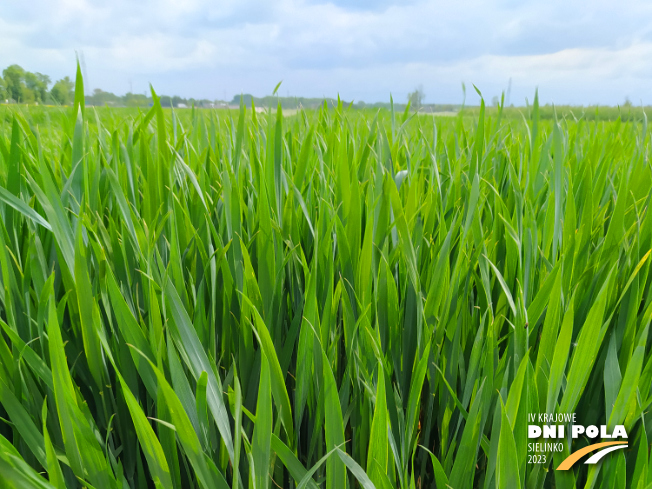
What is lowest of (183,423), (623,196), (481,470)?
(481,470)

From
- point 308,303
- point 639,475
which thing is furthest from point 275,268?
point 639,475

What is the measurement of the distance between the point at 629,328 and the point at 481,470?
0.64 ft

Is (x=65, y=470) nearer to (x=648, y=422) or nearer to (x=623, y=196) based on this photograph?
(x=648, y=422)

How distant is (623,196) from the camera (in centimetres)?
48

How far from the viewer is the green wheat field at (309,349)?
28cm

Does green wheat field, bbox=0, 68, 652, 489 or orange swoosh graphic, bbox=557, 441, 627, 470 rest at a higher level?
green wheat field, bbox=0, 68, 652, 489

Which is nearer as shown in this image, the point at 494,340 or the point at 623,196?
the point at 494,340

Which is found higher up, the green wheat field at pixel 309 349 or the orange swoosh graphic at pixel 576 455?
the green wheat field at pixel 309 349

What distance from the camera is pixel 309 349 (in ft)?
1.11

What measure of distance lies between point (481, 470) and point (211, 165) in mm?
585

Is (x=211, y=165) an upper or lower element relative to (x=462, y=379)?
upper

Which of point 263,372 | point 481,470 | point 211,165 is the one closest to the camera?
point 263,372

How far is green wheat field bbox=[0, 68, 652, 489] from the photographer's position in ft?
0.93

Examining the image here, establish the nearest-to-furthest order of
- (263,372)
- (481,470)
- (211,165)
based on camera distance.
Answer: (263,372)
(481,470)
(211,165)
